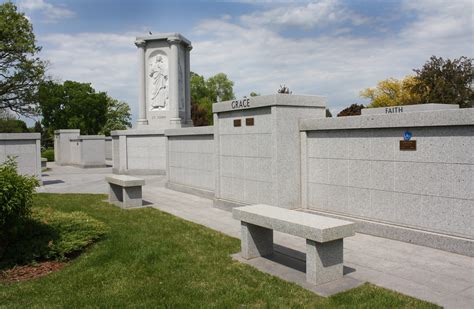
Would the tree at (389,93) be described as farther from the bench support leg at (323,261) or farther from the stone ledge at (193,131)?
the bench support leg at (323,261)

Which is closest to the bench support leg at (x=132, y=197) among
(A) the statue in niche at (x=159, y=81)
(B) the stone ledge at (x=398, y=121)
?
(B) the stone ledge at (x=398, y=121)

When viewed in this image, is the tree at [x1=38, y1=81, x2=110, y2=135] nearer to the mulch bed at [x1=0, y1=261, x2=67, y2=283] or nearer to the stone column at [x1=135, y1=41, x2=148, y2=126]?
the stone column at [x1=135, y1=41, x2=148, y2=126]

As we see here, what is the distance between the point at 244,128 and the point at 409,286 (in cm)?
596

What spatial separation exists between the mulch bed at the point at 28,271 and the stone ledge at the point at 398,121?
5.82m

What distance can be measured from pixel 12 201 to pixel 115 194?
6.07 metres

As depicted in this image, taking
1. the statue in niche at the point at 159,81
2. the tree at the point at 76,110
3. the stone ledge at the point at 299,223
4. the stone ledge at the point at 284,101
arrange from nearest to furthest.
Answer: the stone ledge at the point at 299,223, the stone ledge at the point at 284,101, the statue in niche at the point at 159,81, the tree at the point at 76,110

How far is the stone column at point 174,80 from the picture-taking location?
2047cm

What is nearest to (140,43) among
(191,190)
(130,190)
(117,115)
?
(191,190)

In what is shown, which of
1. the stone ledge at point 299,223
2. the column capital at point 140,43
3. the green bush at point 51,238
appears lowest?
the green bush at point 51,238

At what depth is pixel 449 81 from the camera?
98.4ft

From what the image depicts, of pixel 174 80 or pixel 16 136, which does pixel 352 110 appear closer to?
pixel 174 80

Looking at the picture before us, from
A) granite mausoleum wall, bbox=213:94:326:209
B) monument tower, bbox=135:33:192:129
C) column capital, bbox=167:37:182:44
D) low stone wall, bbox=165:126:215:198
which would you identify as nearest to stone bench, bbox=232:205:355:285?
granite mausoleum wall, bbox=213:94:326:209

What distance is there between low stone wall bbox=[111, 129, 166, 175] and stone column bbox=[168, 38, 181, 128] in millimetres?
1268

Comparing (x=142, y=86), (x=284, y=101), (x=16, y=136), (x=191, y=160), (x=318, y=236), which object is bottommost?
(x=318, y=236)
